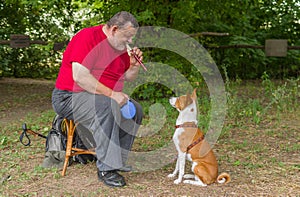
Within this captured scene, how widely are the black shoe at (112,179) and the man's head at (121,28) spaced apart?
3.85 feet

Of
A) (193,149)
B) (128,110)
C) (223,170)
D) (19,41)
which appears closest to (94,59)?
(128,110)

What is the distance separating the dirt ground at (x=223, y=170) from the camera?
3721mm

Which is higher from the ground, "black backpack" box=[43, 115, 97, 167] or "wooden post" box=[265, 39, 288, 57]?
"wooden post" box=[265, 39, 288, 57]

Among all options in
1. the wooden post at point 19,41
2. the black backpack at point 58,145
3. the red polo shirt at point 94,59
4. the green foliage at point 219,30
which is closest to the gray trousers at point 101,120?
the red polo shirt at point 94,59

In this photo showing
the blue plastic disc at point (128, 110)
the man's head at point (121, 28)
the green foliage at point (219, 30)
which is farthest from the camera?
the green foliage at point (219, 30)

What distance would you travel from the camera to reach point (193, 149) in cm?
383

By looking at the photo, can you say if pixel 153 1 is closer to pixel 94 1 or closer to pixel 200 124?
pixel 94 1

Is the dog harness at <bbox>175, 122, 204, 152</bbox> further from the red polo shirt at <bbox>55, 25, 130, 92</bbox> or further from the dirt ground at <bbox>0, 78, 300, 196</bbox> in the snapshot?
the red polo shirt at <bbox>55, 25, 130, 92</bbox>

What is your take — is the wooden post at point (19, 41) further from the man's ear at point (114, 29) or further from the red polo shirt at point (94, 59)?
the man's ear at point (114, 29)

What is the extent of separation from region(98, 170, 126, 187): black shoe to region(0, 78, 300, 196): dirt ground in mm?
50

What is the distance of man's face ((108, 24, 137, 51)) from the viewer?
3.85m

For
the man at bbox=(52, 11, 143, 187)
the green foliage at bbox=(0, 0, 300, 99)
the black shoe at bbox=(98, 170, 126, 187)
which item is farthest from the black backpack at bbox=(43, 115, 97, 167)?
the green foliage at bbox=(0, 0, 300, 99)

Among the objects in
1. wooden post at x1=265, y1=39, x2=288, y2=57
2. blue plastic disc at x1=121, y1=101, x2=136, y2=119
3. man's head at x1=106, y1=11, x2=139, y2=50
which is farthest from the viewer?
wooden post at x1=265, y1=39, x2=288, y2=57

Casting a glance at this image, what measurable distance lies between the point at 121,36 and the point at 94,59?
0.32 metres
